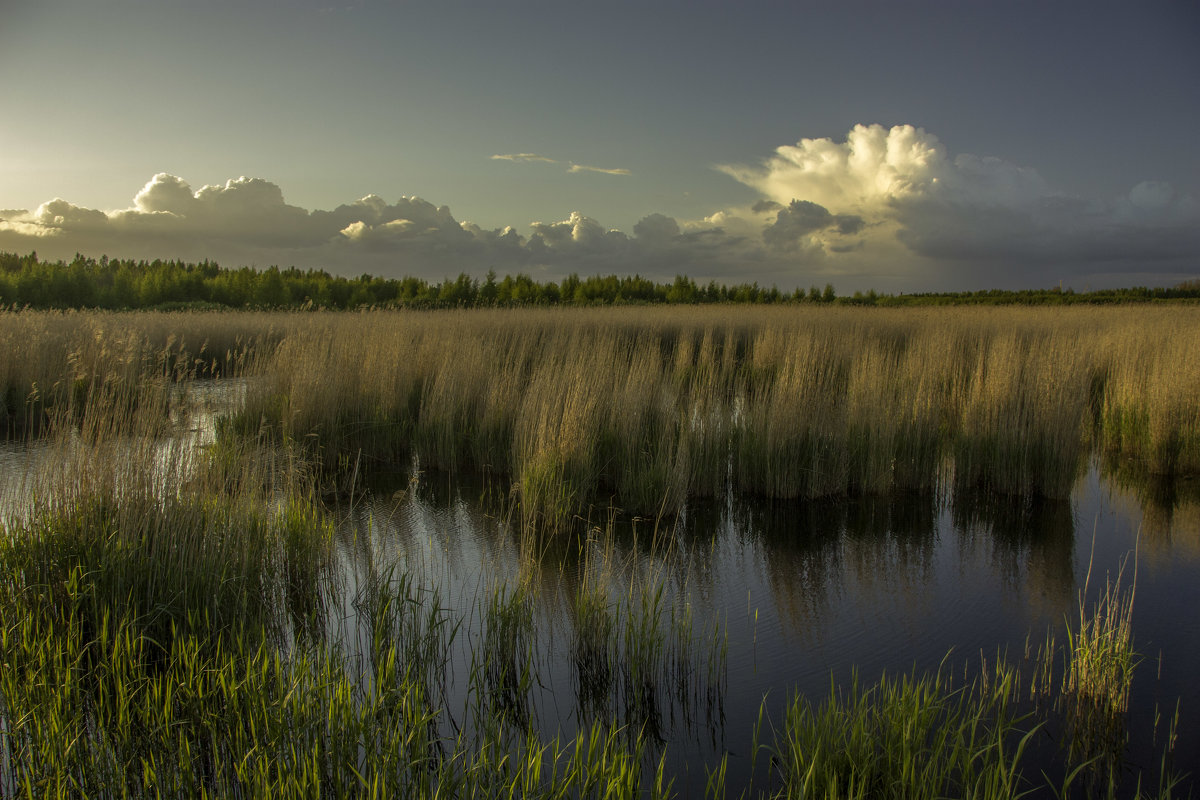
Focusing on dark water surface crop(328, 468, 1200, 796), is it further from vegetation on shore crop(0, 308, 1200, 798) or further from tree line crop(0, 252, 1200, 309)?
tree line crop(0, 252, 1200, 309)

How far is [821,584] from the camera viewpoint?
13.0 feet

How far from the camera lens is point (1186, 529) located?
16.1ft

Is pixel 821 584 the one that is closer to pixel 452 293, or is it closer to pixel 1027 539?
pixel 1027 539

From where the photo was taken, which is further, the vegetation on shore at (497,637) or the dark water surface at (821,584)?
the dark water surface at (821,584)

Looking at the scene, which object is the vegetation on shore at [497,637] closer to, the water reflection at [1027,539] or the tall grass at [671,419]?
the tall grass at [671,419]

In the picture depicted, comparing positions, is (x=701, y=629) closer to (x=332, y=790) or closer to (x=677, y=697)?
(x=677, y=697)

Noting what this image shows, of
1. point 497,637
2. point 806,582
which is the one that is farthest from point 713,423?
point 497,637

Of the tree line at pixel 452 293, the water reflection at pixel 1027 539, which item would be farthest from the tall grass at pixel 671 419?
the tree line at pixel 452 293

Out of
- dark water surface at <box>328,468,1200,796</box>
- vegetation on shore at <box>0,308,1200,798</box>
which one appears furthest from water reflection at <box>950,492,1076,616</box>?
vegetation on shore at <box>0,308,1200,798</box>

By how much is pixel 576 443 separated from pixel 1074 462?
427cm

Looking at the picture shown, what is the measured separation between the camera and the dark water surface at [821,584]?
2.63m

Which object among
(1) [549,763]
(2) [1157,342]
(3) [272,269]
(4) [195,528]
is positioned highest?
(3) [272,269]

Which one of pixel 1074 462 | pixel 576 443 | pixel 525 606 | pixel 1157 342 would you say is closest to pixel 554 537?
pixel 576 443

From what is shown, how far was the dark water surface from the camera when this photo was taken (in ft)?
8.64
